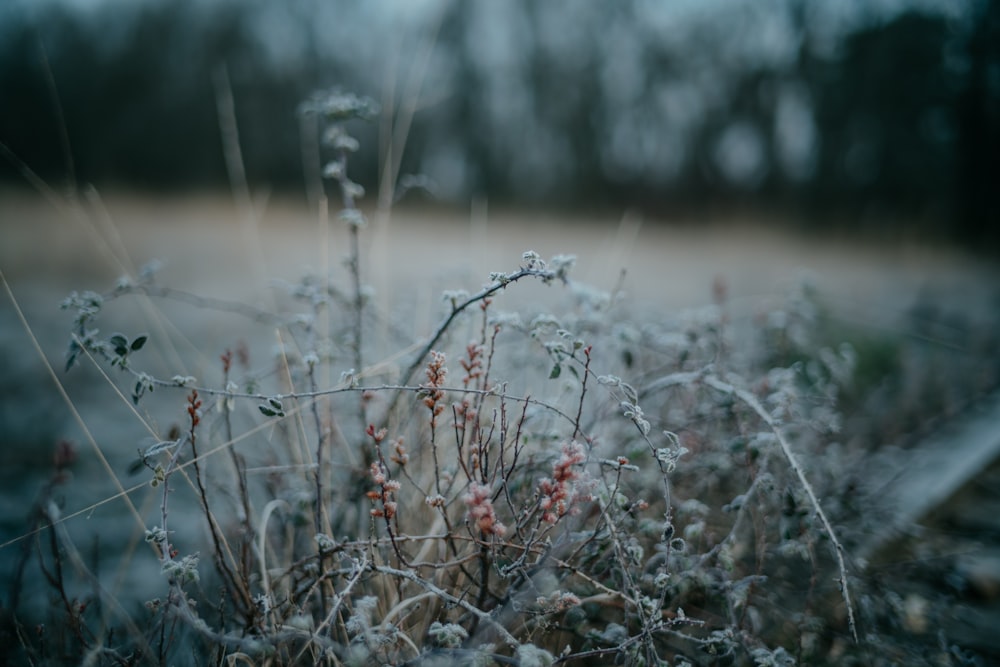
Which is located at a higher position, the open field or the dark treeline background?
the dark treeline background

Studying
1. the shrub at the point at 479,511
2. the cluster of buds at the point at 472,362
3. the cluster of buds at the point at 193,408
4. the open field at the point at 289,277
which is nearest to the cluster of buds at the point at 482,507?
the shrub at the point at 479,511

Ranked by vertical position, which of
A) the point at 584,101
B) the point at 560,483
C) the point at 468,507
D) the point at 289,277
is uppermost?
the point at 584,101

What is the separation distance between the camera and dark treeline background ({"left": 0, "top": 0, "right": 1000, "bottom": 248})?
771 centimetres

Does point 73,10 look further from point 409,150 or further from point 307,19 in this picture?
point 409,150

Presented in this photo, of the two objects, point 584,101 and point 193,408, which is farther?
point 584,101

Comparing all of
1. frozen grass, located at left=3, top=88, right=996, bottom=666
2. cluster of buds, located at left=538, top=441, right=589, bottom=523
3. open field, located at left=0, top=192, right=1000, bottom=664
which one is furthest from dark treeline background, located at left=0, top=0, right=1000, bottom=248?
cluster of buds, located at left=538, top=441, right=589, bottom=523

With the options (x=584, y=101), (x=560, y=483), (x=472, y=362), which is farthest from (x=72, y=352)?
(x=584, y=101)

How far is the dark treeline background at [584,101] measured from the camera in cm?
771

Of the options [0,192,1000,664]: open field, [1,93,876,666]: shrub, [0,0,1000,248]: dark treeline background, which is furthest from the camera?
[0,0,1000,248]: dark treeline background

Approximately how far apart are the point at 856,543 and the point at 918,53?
8.33 meters

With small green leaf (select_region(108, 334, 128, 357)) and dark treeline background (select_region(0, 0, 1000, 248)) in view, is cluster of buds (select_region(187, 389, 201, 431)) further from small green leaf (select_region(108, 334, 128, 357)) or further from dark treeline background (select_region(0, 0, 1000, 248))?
dark treeline background (select_region(0, 0, 1000, 248))

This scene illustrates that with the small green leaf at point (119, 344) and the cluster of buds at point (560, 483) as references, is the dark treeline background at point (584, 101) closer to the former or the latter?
the small green leaf at point (119, 344)

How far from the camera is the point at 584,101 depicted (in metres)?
9.83

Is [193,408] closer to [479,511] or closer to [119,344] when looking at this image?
[119,344]
